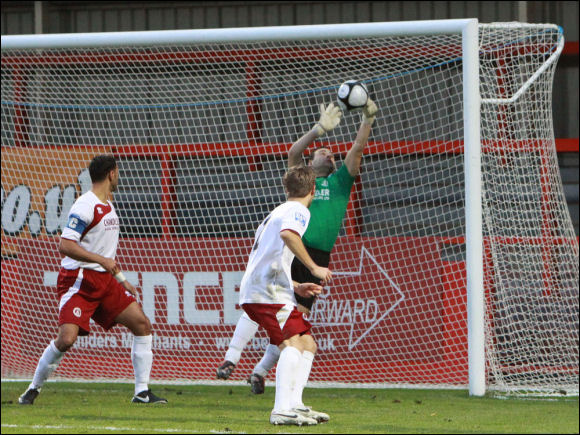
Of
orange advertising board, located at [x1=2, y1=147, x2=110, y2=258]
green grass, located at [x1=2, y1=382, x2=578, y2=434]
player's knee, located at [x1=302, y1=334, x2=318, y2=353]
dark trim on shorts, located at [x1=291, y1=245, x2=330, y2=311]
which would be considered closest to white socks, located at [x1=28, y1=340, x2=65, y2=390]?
green grass, located at [x1=2, y1=382, x2=578, y2=434]

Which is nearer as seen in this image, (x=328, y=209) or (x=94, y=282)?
(x=94, y=282)

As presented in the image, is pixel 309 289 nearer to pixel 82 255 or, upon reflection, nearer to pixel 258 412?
pixel 258 412

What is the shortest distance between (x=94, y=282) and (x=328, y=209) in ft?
5.73

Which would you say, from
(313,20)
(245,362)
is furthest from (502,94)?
(313,20)

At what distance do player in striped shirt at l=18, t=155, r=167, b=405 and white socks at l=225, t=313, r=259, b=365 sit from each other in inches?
26.4

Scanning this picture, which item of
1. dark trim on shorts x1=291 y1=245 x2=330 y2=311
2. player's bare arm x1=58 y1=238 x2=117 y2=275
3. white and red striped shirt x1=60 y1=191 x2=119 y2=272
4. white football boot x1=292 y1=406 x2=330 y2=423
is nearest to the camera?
white football boot x1=292 y1=406 x2=330 y2=423

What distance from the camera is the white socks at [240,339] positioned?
650 cm

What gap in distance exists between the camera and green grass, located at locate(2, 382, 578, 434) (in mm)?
5684

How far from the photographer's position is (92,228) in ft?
21.9

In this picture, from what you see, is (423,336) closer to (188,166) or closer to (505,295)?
(505,295)

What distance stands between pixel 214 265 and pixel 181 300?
0.43 meters

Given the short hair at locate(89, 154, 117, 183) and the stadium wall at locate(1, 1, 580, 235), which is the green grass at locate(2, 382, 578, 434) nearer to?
the short hair at locate(89, 154, 117, 183)

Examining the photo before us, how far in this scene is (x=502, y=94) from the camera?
8.58 m

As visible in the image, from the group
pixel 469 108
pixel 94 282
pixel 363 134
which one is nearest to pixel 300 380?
pixel 94 282
